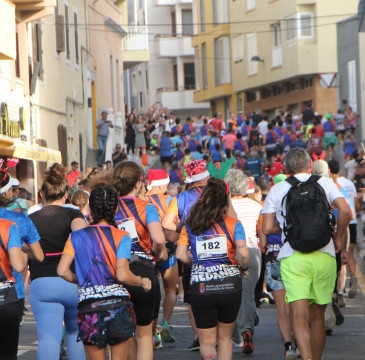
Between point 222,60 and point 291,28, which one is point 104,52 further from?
point 222,60

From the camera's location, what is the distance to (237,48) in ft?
190

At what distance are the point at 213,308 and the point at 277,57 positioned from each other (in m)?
45.0

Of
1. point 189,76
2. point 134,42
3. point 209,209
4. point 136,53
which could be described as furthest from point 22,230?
point 189,76

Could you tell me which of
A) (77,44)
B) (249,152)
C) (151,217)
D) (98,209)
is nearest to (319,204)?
(151,217)

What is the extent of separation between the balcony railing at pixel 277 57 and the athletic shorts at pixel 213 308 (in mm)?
44293

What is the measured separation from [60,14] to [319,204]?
23943 millimetres

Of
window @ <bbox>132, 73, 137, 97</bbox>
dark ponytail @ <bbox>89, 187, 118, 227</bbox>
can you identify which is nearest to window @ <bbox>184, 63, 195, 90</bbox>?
window @ <bbox>132, 73, 137, 97</bbox>

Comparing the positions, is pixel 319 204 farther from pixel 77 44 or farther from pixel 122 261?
pixel 77 44

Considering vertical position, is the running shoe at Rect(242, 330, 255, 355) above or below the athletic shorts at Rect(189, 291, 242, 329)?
below

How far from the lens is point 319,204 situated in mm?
7973

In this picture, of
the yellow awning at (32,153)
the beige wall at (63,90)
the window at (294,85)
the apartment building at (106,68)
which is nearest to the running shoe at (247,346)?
the yellow awning at (32,153)

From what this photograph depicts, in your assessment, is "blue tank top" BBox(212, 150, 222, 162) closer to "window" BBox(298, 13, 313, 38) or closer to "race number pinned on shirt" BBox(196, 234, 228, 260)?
"window" BBox(298, 13, 313, 38)

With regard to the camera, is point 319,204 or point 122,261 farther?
point 319,204

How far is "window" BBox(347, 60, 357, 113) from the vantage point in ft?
125
